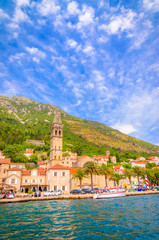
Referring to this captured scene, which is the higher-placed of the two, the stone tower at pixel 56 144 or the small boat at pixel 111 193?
the stone tower at pixel 56 144

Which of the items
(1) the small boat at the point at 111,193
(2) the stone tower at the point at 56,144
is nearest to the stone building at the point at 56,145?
(2) the stone tower at the point at 56,144

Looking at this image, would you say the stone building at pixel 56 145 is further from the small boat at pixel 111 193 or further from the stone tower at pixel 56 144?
the small boat at pixel 111 193

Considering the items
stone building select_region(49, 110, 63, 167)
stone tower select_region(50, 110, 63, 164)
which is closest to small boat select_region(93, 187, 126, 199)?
stone building select_region(49, 110, 63, 167)

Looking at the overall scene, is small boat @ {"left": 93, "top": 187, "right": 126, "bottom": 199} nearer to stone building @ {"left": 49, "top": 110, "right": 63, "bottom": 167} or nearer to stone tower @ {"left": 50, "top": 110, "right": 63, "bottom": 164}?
stone building @ {"left": 49, "top": 110, "right": 63, "bottom": 167}

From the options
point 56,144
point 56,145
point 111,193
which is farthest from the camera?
point 56,144

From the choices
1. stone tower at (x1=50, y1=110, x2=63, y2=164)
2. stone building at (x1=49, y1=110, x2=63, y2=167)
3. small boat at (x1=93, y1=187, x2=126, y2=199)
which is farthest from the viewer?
stone tower at (x1=50, y1=110, x2=63, y2=164)

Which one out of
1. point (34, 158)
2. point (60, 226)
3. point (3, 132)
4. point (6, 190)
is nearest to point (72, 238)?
point (60, 226)

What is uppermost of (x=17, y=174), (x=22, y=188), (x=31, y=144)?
(x=31, y=144)

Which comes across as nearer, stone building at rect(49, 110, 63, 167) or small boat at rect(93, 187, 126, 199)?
small boat at rect(93, 187, 126, 199)

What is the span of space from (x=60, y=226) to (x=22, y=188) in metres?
47.0

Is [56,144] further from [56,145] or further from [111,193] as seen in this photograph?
[111,193]

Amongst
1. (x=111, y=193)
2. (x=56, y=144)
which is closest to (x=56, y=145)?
(x=56, y=144)

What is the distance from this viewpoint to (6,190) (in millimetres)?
49500

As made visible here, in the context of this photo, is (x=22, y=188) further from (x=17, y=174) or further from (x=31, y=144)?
(x=31, y=144)
